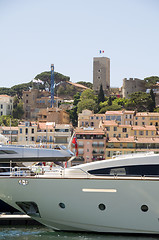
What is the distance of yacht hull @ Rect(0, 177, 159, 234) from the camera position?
62.4 ft

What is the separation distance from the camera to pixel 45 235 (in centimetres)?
2042

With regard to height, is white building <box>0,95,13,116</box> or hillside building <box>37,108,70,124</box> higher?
white building <box>0,95,13,116</box>

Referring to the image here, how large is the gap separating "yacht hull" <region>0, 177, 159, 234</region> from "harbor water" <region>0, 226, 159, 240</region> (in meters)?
0.24

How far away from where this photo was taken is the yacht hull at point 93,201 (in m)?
19.0

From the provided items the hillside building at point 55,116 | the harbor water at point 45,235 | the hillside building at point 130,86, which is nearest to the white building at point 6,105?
the hillside building at point 55,116

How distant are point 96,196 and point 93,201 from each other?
0.21 meters

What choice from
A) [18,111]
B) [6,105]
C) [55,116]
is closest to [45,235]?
[55,116]

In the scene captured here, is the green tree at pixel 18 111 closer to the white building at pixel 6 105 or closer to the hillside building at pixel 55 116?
the white building at pixel 6 105

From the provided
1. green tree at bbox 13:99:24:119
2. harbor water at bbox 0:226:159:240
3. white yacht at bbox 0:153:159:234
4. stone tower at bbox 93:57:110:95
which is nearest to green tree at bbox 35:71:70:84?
stone tower at bbox 93:57:110:95

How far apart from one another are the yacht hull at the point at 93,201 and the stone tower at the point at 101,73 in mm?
108997

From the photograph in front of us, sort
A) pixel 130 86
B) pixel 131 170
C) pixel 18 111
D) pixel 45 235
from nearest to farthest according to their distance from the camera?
1. pixel 131 170
2. pixel 45 235
3. pixel 18 111
4. pixel 130 86

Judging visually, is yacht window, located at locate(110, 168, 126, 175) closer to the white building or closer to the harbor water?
the harbor water

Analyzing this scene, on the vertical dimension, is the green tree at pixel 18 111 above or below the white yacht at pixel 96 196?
above

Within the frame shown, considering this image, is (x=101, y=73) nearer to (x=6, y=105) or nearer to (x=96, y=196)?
(x=6, y=105)
